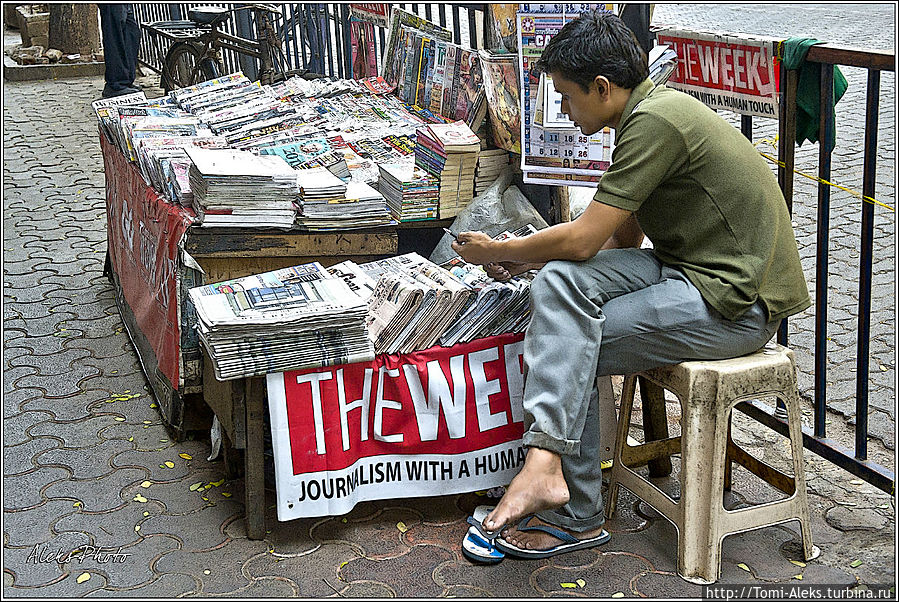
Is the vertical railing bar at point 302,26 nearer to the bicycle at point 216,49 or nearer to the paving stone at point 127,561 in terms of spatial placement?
the bicycle at point 216,49

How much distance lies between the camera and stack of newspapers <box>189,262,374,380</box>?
271cm

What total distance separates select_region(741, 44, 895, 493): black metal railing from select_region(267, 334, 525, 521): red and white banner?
0.96 m

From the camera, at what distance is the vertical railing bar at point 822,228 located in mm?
2859

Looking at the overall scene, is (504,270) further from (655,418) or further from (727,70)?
(727,70)

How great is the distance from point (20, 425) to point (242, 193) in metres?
1.31

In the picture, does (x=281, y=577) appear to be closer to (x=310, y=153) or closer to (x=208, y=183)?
(x=208, y=183)

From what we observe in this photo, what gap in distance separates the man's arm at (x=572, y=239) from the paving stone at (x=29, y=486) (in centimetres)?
174

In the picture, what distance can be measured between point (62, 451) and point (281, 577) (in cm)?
122

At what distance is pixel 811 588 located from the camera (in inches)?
103

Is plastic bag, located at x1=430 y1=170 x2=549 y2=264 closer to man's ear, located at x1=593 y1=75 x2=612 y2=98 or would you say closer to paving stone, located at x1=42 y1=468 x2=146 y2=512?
man's ear, located at x1=593 y1=75 x2=612 y2=98

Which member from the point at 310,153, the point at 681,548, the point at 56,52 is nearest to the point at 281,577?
the point at 681,548

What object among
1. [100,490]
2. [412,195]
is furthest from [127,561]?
[412,195]

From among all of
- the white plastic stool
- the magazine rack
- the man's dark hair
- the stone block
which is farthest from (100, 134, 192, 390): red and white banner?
the stone block

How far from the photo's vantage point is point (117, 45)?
866 centimetres
